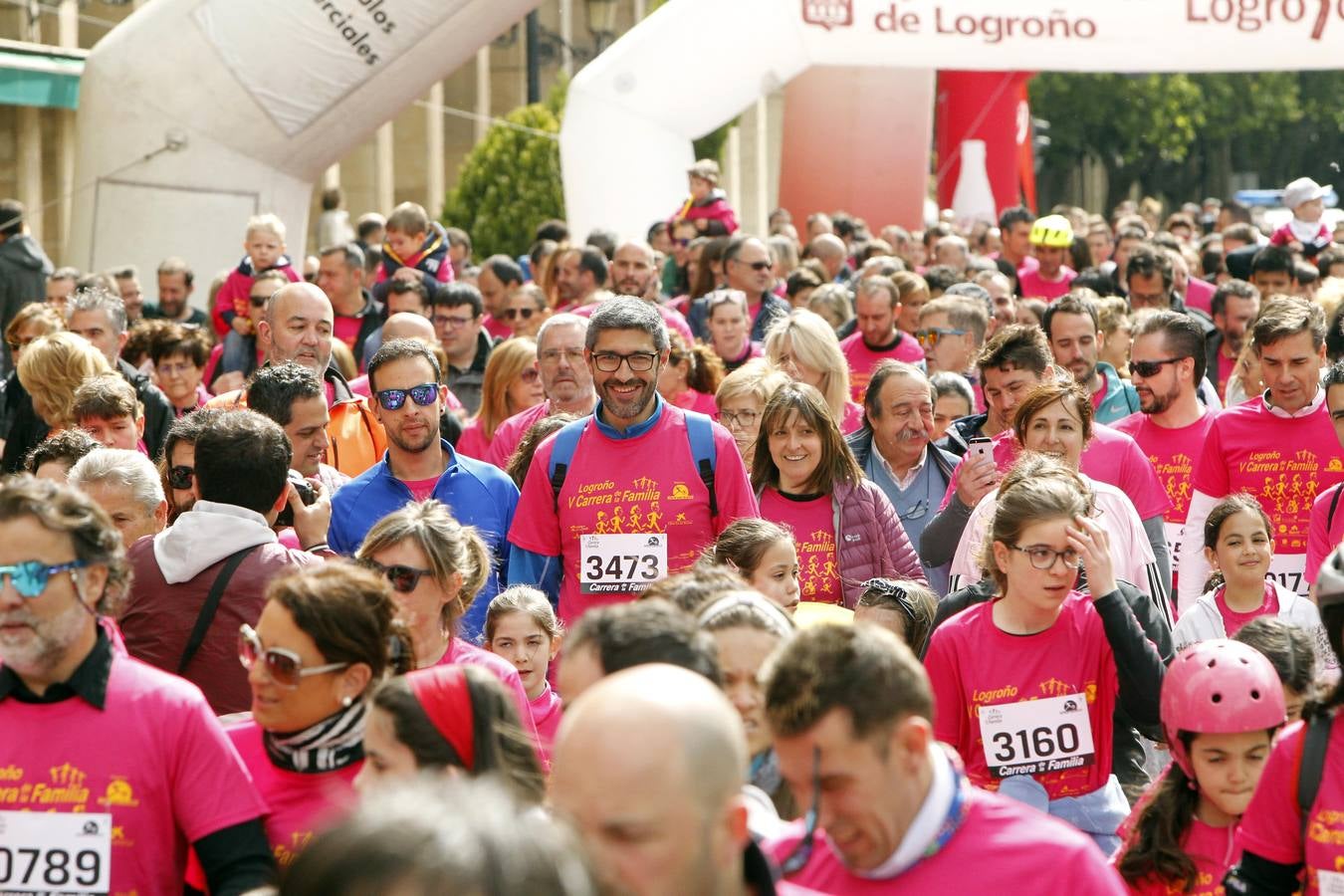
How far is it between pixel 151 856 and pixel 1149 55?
47.8 ft

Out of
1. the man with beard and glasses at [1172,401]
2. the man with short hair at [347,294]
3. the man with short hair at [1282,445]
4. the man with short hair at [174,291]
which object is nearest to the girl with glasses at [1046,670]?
the man with short hair at [1282,445]

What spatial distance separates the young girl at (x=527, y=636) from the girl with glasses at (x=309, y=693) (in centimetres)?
196

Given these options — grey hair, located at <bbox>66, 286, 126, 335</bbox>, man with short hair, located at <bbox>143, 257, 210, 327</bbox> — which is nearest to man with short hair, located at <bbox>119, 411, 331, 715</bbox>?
grey hair, located at <bbox>66, 286, 126, 335</bbox>

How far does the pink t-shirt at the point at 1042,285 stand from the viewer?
15.1 m

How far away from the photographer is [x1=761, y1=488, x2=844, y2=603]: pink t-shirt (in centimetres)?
652

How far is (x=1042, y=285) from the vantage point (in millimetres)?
15273

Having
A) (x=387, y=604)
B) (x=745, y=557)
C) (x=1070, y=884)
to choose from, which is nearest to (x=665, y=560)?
(x=745, y=557)

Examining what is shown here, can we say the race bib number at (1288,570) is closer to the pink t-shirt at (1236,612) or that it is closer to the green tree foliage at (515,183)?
the pink t-shirt at (1236,612)

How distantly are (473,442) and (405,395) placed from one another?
84.9 inches

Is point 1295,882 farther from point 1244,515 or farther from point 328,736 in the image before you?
point 1244,515

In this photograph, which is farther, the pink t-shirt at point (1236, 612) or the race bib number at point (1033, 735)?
the pink t-shirt at point (1236, 612)

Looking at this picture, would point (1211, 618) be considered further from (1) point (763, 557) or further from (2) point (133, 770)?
(2) point (133, 770)

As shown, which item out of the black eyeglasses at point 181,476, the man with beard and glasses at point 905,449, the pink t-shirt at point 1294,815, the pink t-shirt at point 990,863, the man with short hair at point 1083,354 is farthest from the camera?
the man with short hair at point 1083,354

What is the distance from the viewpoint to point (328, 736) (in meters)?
3.70
